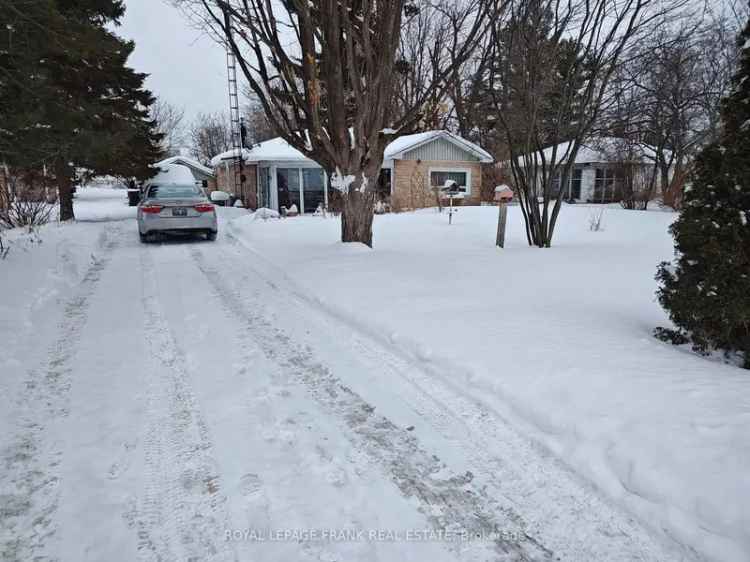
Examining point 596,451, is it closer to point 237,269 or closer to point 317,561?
point 317,561

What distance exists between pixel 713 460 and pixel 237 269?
7654mm

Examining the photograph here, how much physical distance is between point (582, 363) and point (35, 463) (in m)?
3.73

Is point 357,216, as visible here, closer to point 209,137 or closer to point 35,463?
point 35,463

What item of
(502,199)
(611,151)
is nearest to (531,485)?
(502,199)

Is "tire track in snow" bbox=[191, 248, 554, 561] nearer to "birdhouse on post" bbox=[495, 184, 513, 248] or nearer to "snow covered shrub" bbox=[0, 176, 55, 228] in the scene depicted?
"birdhouse on post" bbox=[495, 184, 513, 248]

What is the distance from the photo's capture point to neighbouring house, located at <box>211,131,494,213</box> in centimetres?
2297

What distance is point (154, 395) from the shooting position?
3.69 m

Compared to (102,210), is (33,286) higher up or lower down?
lower down

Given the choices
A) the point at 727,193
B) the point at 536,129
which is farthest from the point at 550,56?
the point at 727,193

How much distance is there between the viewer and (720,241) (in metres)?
3.76

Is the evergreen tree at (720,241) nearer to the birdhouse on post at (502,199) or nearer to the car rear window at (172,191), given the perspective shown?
the birdhouse on post at (502,199)

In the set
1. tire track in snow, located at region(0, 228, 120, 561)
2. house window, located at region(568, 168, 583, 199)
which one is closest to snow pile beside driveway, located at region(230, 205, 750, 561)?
tire track in snow, located at region(0, 228, 120, 561)

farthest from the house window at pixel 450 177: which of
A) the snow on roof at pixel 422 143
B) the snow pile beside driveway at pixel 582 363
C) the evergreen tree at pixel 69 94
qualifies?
the snow pile beside driveway at pixel 582 363

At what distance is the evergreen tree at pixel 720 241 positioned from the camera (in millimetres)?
3652
